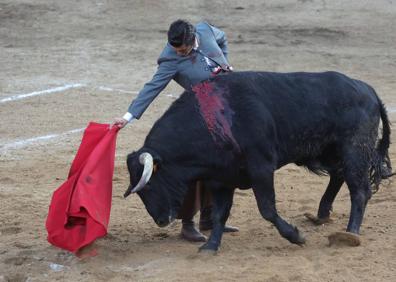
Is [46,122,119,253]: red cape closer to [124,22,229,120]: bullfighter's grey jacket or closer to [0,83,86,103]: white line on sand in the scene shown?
[124,22,229,120]: bullfighter's grey jacket

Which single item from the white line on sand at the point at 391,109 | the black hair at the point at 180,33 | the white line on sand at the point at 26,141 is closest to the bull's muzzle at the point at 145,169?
the black hair at the point at 180,33

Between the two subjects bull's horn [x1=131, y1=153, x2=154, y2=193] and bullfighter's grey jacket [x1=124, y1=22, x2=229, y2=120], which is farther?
bullfighter's grey jacket [x1=124, y1=22, x2=229, y2=120]

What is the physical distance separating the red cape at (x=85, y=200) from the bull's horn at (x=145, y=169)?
19.1 inches

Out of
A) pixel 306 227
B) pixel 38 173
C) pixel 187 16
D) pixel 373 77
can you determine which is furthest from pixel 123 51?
pixel 306 227

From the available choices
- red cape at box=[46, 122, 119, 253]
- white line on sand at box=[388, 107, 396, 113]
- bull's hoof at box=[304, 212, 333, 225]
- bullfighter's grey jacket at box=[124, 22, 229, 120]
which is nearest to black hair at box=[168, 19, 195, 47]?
bullfighter's grey jacket at box=[124, 22, 229, 120]

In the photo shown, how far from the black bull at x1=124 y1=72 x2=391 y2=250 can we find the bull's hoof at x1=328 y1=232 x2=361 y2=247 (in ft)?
0.66

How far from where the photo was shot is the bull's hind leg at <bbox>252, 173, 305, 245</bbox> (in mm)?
6562

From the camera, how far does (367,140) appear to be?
7031 millimetres

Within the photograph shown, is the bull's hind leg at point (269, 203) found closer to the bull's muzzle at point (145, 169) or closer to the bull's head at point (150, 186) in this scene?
the bull's head at point (150, 186)

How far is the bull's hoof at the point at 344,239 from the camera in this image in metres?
6.67

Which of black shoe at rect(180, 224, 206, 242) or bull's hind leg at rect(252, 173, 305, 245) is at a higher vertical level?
bull's hind leg at rect(252, 173, 305, 245)

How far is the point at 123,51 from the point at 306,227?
7.89m

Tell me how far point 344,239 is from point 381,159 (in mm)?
1028

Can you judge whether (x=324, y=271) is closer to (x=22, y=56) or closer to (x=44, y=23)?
(x=22, y=56)
